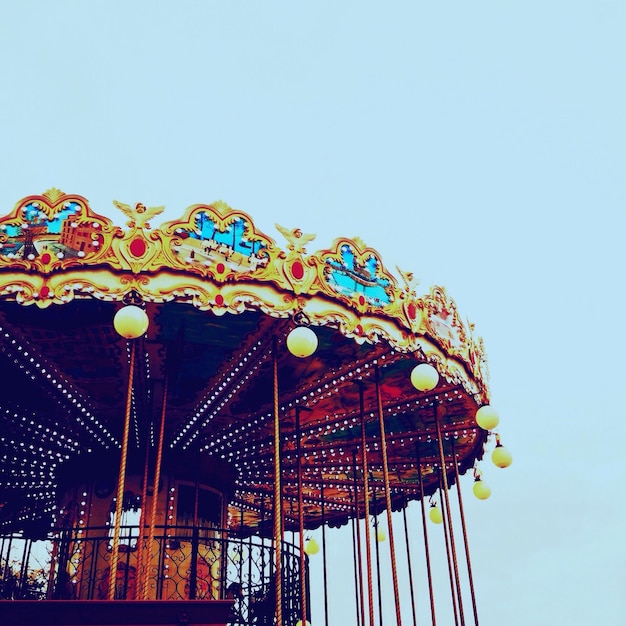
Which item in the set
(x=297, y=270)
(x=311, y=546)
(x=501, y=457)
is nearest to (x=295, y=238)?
(x=297, y=270)

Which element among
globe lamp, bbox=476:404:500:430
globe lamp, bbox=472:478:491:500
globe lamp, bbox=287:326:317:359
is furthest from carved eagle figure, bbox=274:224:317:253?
globe lamp, bbox=472:478:491:500

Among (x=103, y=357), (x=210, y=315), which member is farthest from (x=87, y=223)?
(x=103, y=357)

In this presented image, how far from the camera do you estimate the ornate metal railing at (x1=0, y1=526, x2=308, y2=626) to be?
9.64m

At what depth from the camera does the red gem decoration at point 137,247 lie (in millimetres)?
7750

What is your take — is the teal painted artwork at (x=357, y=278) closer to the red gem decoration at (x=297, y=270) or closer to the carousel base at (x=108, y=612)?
the red gem decoration at (x=297, y=270)

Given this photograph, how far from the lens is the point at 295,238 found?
8.39 metres

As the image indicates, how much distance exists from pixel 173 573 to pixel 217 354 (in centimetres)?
372

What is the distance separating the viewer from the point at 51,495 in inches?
580

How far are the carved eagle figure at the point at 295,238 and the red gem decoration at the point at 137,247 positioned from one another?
1.60m

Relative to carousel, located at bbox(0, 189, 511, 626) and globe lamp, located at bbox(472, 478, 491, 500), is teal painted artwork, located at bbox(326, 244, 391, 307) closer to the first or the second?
carousel, located at bbox(0, 189, 511, 626)

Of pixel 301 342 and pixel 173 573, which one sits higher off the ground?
pixel 301 342

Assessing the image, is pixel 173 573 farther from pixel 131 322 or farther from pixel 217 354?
pixel 131 322

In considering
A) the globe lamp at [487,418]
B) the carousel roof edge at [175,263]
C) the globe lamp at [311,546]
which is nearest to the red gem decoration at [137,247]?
the carousel roof edge at [175,263]

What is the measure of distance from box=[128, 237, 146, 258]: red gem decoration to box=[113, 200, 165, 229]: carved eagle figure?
174 millimetres
